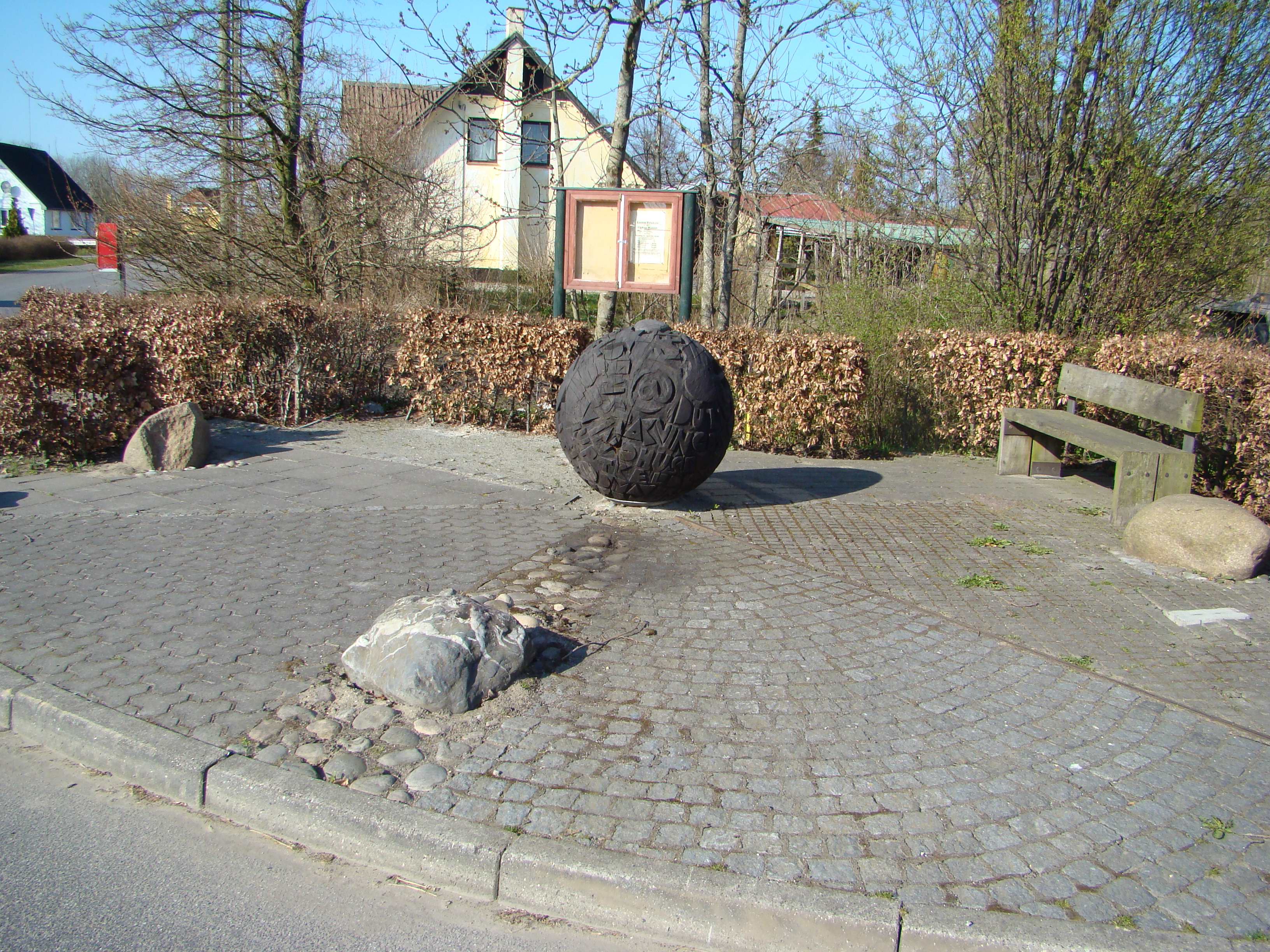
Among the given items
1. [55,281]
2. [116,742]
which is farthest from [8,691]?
[55,281]

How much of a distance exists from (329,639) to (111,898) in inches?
68.1

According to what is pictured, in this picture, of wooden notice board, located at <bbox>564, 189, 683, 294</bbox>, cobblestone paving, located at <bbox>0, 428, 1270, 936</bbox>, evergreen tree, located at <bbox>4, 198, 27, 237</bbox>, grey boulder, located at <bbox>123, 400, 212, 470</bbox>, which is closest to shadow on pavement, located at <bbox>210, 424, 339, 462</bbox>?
grey boulder, located at <bbox>123, 400, 212, 470</bbox>

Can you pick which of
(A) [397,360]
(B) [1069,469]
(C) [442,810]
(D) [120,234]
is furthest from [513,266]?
(C) [442,810]

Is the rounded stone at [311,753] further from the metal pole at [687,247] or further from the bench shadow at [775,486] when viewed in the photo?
the metal pole at [687,247]

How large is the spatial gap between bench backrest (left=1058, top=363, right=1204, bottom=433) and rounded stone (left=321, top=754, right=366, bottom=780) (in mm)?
6639

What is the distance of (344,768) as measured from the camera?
359cm

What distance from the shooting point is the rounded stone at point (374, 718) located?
3.88 meters

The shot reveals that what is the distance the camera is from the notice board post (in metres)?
10.7

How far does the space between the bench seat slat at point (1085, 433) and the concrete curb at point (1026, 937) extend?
200 inches

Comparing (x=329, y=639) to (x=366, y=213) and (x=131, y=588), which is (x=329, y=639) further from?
(x=366, y=213)

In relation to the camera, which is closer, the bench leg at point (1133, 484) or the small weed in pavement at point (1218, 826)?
the small weed in pavement at point (1218, 826)

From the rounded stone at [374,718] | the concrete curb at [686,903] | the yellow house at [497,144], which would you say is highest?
the yellow house at [497,144]

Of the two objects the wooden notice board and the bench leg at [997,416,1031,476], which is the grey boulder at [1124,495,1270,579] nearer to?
the bench leg at [997,416,1031,476]

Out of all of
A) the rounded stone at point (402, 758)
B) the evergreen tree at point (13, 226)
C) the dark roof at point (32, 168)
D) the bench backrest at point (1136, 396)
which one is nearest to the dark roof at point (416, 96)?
the bench backrest at point (1136, 396)
